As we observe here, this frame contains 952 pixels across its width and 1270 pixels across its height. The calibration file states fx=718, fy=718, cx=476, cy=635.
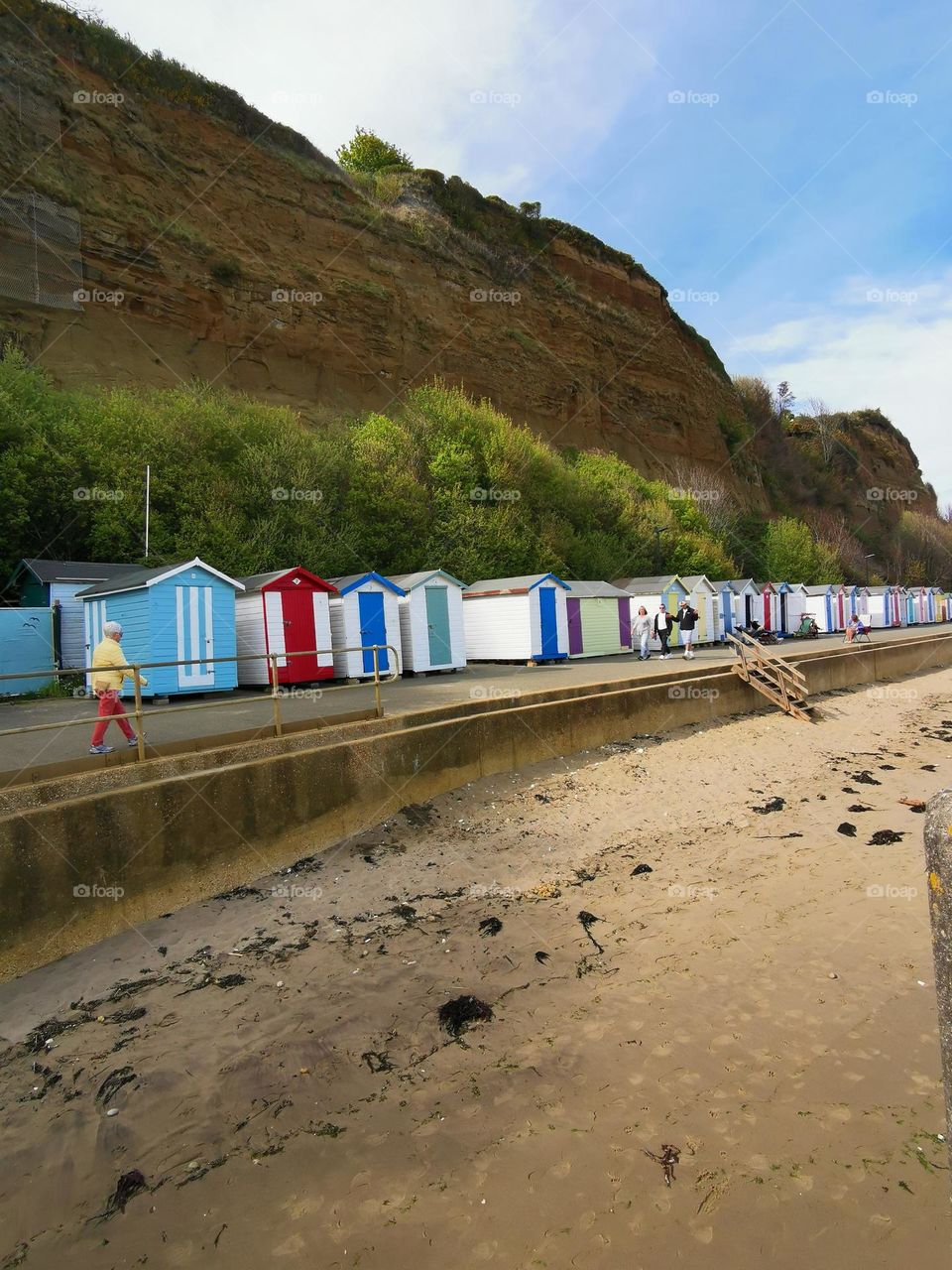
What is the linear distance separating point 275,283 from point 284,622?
23.0 metres

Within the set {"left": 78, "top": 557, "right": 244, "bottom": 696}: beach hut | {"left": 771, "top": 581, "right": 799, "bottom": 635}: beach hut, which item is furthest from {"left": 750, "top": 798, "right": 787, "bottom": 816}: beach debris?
{"left": 771, "top": 581, "right": 799, "bottom": 635}: beach hut

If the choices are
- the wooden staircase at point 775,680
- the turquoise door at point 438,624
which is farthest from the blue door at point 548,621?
the wooden staircase at point 775,680

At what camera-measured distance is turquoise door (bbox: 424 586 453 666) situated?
17.8m

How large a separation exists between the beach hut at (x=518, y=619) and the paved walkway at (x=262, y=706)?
976mm

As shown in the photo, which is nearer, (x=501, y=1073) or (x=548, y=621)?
(x=501, y=1073)

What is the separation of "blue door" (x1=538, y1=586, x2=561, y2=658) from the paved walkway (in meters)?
1.00

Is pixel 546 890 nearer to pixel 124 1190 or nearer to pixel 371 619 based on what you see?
pixel 124 1190

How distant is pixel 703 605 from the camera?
29.2m

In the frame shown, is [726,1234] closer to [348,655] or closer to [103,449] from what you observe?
[348,655]

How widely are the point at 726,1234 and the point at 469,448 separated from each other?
95.8 ft

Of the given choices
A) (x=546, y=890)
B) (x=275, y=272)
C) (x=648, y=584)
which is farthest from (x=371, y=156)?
(x=546, y=890)

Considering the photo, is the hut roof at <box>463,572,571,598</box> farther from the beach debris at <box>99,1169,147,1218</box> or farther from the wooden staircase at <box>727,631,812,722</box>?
the beach debris at <box>99,1169,147,1218</box>

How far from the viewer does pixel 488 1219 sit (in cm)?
308

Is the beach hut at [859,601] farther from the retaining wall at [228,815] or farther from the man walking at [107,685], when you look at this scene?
the man walking at [107,685]
